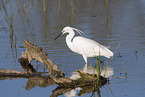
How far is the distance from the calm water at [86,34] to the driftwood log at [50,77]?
0.16 m

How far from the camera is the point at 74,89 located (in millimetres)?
6363

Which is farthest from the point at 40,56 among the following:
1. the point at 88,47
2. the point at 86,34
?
the point at 86,34

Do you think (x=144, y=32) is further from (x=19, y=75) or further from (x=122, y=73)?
(x=19, y=75)

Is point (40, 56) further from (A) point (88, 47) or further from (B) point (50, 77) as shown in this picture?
(A) point (88, 47)

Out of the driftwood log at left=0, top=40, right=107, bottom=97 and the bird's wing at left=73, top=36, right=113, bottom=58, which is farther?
the bird's wing at left=73, top=36, right=113, bottom=58

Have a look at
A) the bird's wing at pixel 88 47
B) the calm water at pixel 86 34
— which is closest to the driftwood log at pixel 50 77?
the calm water at pixel 86 34

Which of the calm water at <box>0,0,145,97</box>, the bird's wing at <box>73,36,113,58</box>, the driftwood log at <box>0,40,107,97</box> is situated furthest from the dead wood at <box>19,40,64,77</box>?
the bird's wing at <box>73,36,113,58</box>

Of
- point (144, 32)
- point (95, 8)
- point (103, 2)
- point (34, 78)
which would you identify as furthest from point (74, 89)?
point (103, 2)

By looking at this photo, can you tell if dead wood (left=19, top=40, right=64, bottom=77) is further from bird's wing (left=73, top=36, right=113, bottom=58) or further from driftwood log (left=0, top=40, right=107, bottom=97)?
bird's wing (left=73, top=36, right=113, bottom=58)

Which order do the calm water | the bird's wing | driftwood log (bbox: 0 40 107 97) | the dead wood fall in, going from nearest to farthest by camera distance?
driftwood log (bbox: 0 40 107 97) < the calm water < the dead wood < the bird's wing

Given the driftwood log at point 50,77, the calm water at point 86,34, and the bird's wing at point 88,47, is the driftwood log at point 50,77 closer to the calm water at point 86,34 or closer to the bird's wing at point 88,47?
the calm water at point 86,34

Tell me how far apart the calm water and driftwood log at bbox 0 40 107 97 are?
0.16 meters

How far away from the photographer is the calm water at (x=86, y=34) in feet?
21.5

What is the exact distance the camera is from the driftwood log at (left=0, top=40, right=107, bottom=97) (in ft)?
21.0
